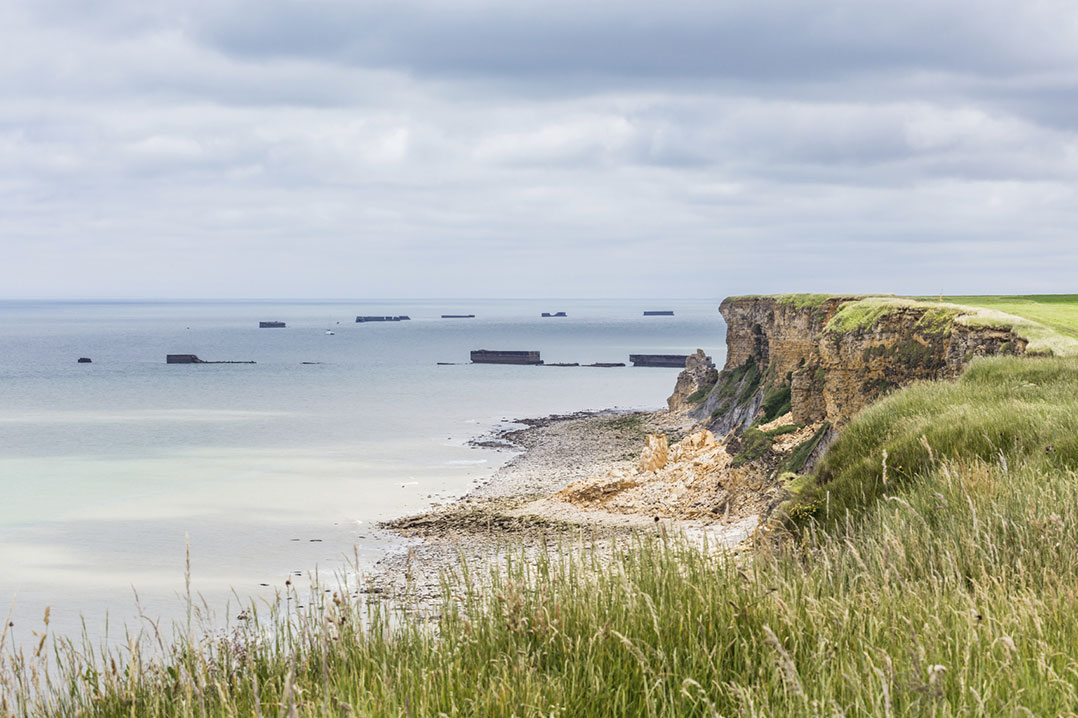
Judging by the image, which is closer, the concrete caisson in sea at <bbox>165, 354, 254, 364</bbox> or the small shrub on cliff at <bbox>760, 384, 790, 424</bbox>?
the small shrub on cliff at <bbox>760, 384, 790, 424</bbox>

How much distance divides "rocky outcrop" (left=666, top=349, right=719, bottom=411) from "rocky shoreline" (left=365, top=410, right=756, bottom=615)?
1.81 metres

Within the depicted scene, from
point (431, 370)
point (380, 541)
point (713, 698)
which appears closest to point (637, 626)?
point (713, 698)

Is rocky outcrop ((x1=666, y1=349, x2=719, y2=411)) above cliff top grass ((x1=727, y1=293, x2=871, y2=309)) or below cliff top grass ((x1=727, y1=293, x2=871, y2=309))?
below

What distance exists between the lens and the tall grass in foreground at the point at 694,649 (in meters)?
3.94

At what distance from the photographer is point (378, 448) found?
5469 centimetres

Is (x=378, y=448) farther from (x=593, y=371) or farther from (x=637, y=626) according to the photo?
(x=593, y=371)

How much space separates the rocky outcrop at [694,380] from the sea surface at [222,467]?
42.3ft

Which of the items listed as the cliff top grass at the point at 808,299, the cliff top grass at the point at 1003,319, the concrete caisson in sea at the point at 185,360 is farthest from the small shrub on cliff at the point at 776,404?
the concrete caisson in sea at the point at 185,360

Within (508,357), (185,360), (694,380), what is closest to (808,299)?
(694,380)

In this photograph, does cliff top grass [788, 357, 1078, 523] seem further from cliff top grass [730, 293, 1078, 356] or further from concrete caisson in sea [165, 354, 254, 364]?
concrete caisson in sea [165, 354, 254, 364]

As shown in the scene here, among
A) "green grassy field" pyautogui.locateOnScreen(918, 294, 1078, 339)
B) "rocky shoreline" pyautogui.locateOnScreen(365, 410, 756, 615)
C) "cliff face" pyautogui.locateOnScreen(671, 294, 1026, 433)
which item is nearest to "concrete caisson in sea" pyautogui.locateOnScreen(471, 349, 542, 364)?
"rocky shoreline" pyautogui.locateOnScreen(365, 410, 756, 615)

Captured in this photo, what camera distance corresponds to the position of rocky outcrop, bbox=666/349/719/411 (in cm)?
6507

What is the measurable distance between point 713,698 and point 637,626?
80 cm

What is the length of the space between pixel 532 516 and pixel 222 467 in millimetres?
24327
